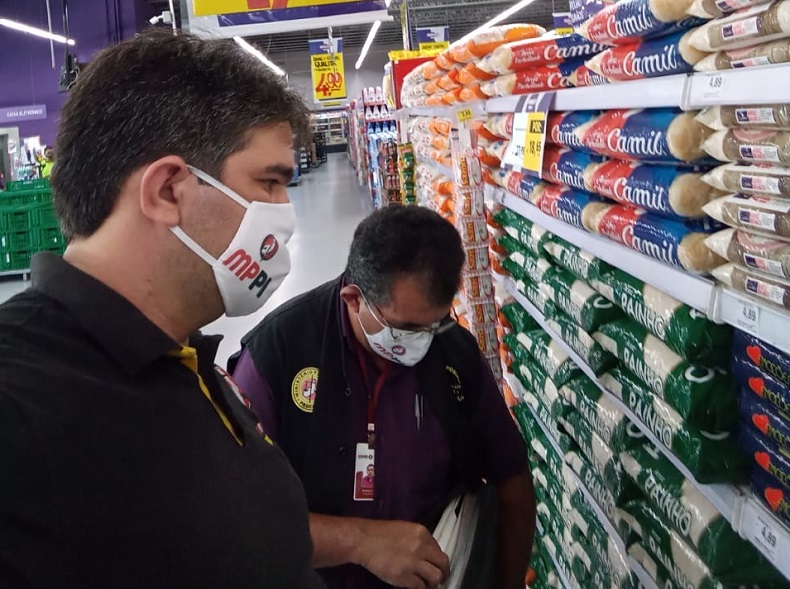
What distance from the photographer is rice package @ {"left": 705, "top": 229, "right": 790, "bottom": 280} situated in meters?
1.11

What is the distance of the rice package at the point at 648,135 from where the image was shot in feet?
4.51

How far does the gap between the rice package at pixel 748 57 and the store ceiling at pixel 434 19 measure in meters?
23.8

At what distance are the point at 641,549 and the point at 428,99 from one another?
3.57m

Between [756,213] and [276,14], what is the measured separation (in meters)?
4.07

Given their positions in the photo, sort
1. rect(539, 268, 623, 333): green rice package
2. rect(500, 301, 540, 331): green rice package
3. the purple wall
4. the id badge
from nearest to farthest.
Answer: the id badge, rect(539, 268, 623, 333): green rice package, rect(500, 301, 540, 331): green rice package, the purple wall

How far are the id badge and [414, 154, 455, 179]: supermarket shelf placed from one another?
2.26 m

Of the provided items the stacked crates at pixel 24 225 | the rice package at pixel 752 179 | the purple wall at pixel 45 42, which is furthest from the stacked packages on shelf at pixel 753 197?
the purple wall at pixel 45 42

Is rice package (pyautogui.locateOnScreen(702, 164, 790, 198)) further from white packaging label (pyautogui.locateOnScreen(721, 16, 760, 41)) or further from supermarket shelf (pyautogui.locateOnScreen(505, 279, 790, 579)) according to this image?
supermarket shelf (pyautogui.locateOnScreen(505, 279, 790, 579))

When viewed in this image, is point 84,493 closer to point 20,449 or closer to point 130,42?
point 20,449

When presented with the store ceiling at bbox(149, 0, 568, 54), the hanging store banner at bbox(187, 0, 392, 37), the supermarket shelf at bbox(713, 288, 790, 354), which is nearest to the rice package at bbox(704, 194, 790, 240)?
the supermarket shelf at bbox(713, 288, 790, 354)

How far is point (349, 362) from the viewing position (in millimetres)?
1829

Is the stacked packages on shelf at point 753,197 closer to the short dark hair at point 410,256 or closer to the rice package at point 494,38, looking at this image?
the short dark hair at point 410,256

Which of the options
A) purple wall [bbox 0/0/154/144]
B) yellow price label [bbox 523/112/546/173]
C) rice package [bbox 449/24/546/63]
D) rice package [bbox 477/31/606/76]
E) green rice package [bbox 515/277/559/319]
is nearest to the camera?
rice package [bbox 477/31/606/76]

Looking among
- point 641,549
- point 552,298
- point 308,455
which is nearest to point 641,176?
point 552,298
